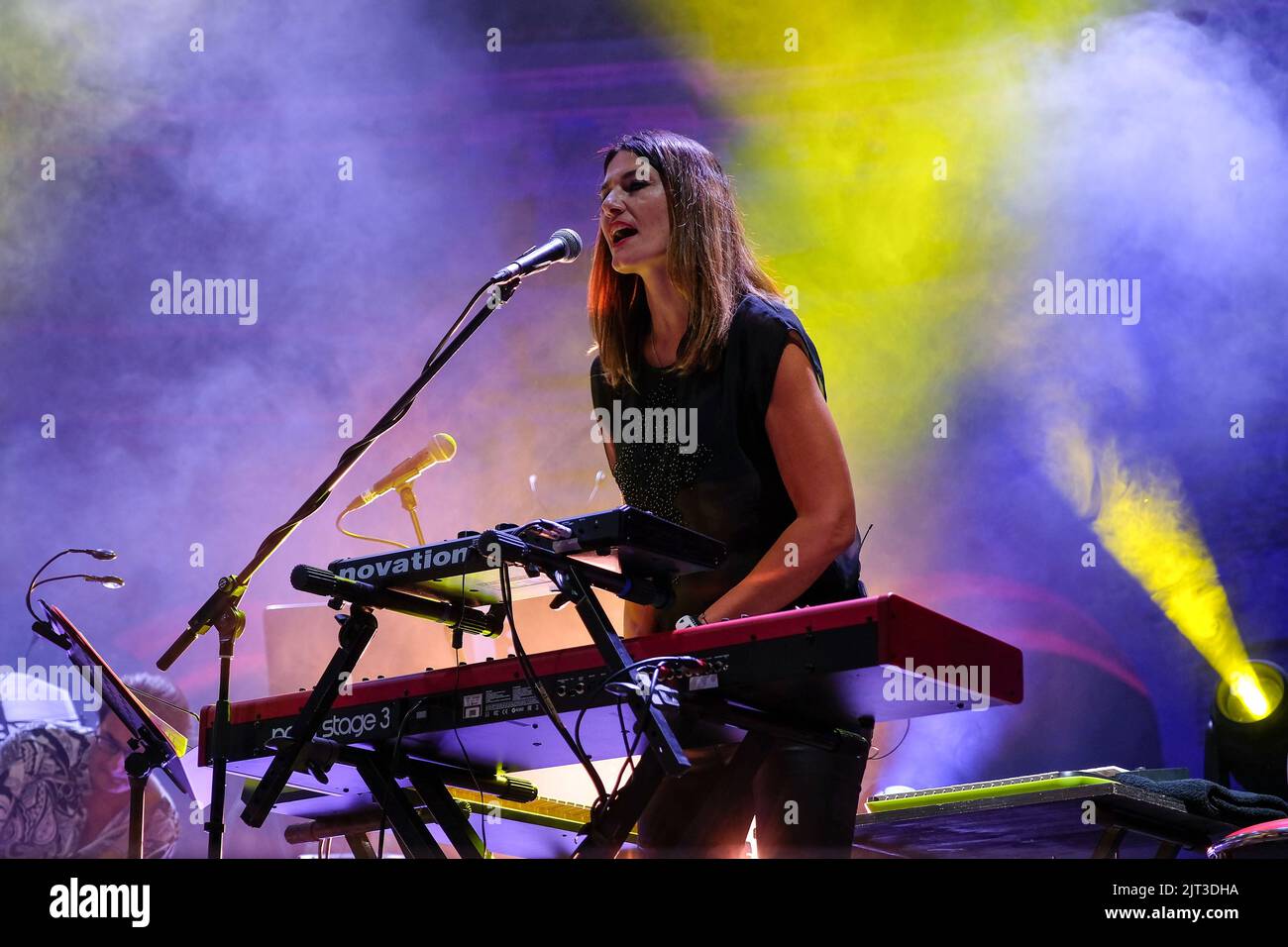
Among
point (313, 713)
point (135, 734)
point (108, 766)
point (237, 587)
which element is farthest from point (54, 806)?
point (313, 713)

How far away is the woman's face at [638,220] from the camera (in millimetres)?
2695

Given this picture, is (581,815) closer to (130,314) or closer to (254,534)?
(254,534)

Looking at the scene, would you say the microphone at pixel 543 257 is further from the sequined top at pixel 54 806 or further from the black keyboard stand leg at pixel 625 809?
the sequined top at pixel 54 806

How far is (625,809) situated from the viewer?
209 centimetres

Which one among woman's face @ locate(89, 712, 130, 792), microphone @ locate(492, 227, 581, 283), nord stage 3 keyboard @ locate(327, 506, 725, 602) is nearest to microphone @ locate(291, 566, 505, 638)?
nord stage 3 keyboard @ locate(327, 506, 725, 602)

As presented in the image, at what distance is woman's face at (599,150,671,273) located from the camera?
8.84 feet

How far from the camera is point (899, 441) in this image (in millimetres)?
5363

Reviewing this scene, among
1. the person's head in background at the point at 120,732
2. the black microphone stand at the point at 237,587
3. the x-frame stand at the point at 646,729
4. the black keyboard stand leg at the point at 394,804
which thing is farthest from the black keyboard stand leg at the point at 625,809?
the person's head in background at the point at 120,732

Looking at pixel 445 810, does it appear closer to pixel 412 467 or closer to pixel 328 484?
pixel 328 484

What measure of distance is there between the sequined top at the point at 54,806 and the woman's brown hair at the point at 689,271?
109 inches

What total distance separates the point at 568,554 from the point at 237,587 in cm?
121

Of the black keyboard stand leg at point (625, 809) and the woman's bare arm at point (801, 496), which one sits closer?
the black keyboard stand leg at point (625, 809)

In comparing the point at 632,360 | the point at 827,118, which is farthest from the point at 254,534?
the point at 632,360

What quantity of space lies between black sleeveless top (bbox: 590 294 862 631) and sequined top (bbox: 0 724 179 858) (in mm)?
2815
